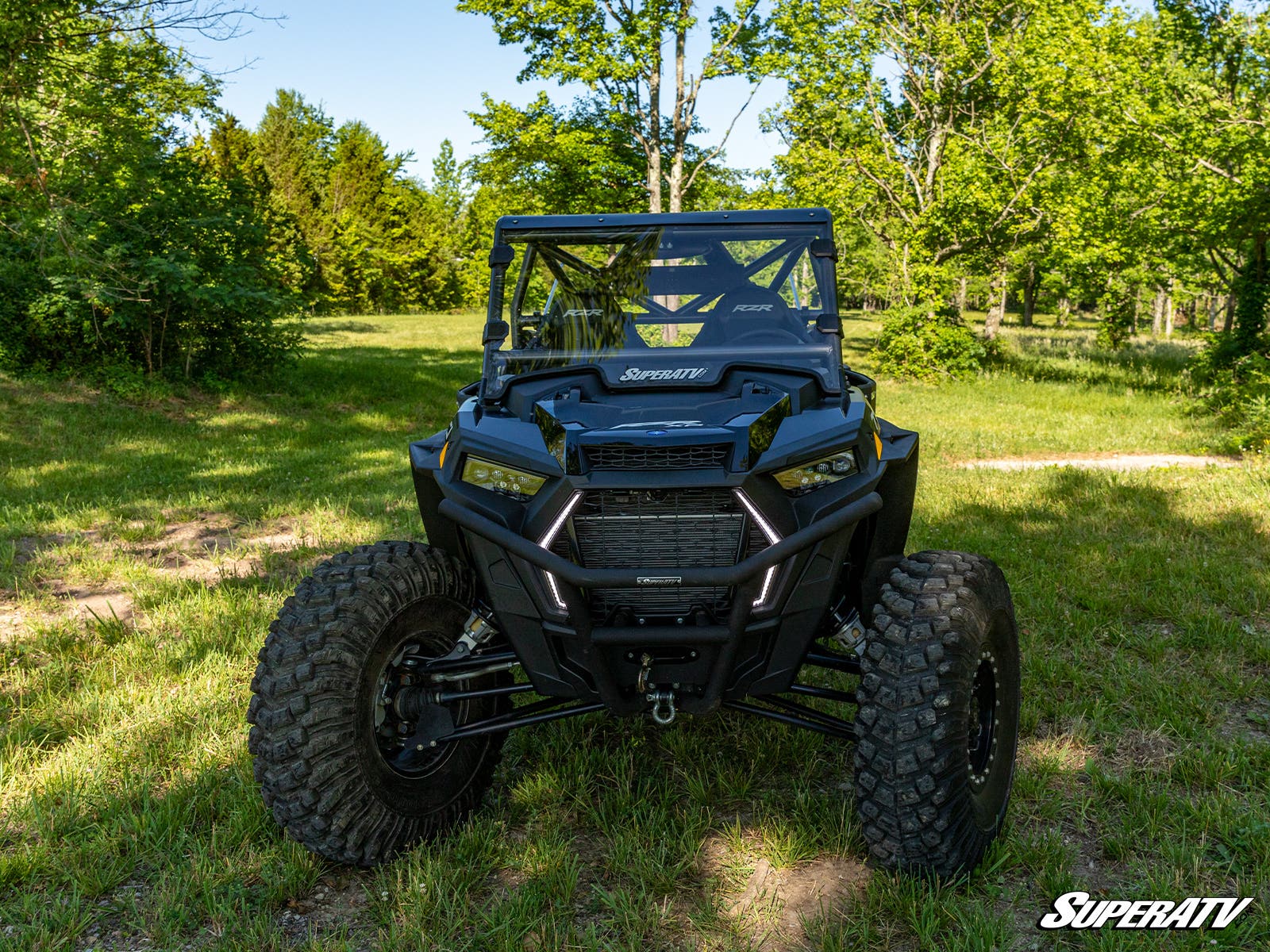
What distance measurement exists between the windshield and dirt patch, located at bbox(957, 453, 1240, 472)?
6876 mm

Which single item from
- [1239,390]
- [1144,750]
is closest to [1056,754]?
[1144,750]

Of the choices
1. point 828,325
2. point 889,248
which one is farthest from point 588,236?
point 889,248

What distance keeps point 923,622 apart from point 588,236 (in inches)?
85.2

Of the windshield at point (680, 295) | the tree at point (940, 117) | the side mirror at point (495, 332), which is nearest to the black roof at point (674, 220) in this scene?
the windshield at point (680, 295)

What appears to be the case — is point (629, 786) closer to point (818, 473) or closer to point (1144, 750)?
point (818, 473)

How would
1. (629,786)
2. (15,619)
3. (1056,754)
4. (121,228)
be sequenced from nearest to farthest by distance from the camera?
(629,786) < (1056,754) < (15,619) < (121,228)

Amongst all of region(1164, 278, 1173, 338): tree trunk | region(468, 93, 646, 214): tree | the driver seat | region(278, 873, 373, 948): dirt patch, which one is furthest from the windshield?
region(1164, 278, 1173, 338): tree trunk

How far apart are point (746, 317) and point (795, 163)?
19122 mm

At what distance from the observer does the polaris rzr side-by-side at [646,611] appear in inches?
117

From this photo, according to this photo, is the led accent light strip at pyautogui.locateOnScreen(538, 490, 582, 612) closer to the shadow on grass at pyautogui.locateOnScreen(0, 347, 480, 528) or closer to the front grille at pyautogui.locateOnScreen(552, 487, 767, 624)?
the front grille at pyautogui.locateOnScreen(552, 487, 767, 624)

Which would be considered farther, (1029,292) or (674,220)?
(1029,292)

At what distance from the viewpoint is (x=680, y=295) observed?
166 inches

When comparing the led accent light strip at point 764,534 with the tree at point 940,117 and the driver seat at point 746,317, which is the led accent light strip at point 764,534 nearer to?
the driver seat at point 746,317

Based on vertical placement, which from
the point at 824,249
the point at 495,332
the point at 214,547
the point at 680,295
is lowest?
the point at 214,547
